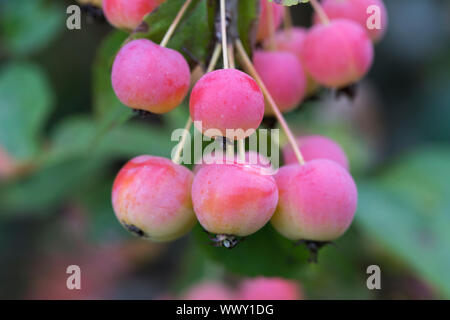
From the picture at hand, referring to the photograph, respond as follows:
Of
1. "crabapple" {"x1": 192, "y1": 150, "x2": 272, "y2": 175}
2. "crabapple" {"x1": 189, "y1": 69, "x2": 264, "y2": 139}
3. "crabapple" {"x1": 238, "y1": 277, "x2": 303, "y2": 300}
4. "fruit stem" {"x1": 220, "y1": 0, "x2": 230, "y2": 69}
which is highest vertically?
"fruit stem" {"x1": 220, "y1": 0, "x2": 230, "y2": 69}

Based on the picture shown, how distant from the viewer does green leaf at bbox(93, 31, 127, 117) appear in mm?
909

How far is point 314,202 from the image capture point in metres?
0.72

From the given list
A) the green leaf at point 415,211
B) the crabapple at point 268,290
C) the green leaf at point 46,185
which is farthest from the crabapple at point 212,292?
the green leaf at point 46,185

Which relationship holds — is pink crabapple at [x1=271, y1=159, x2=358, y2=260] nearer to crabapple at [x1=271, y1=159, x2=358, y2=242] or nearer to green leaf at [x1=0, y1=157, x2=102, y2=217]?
crabapple at [x1=271, y1=159, x2=358, y2=242]

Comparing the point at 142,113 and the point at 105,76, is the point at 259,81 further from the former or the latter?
the point at 105,76

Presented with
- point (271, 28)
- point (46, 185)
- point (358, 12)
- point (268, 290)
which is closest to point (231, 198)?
point (271, 28)

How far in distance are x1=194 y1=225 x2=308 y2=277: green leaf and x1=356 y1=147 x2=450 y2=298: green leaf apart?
1.54ft

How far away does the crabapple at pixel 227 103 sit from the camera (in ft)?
2.15

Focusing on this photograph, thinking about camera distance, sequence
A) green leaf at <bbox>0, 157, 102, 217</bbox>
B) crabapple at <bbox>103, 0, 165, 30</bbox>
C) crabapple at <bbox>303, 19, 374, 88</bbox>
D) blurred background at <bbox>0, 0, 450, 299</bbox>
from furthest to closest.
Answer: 1. green leaf at <bbox>0, 157, 102, 217</bbox>
2. blurred background at <bbox>0, 0, 450, 299</bbox>
3. crabapple at <bbox>303, 19, 374, 88</bbox>
4. crabapple at <bbox>103, 0, 165, 30</bbox>

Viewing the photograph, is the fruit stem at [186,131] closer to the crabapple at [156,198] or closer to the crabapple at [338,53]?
the crabapple at [156,198]

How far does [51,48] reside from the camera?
2.13 meters

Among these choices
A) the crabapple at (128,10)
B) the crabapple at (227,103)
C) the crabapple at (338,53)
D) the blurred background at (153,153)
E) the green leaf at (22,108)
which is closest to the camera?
the crabapple at (227,103)

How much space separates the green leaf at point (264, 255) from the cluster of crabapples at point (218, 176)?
0.15 meters

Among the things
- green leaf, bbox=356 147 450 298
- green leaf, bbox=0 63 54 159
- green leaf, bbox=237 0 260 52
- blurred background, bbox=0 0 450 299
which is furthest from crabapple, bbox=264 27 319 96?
green leaf, bbox=0 63 54 159
